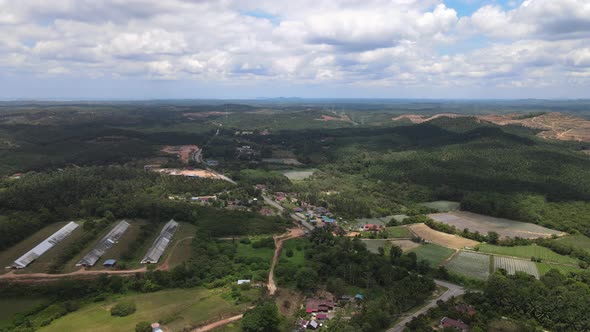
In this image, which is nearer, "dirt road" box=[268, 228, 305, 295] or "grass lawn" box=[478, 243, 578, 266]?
"dirt road" box=[268, 228, 305, 295]

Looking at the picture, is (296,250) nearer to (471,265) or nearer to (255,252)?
(255,252)

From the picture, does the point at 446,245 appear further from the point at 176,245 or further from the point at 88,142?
the point at 88,142

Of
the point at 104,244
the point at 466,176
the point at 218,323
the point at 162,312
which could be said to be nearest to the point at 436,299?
the point at 218,323

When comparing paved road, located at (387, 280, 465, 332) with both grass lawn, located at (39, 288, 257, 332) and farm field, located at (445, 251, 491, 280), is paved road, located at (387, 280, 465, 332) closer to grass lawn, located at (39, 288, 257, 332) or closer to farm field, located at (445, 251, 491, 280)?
farm field, located at (445, 251, 491, 280)

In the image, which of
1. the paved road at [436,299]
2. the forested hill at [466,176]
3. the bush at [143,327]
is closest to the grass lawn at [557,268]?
the paved road at [436,299]

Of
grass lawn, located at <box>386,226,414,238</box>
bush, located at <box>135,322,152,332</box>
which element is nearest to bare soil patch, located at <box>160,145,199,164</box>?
grass lawn, located at <box>386,226,414,238</box>

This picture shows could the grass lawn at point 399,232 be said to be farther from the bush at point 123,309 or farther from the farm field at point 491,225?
the bush at point 123,309
